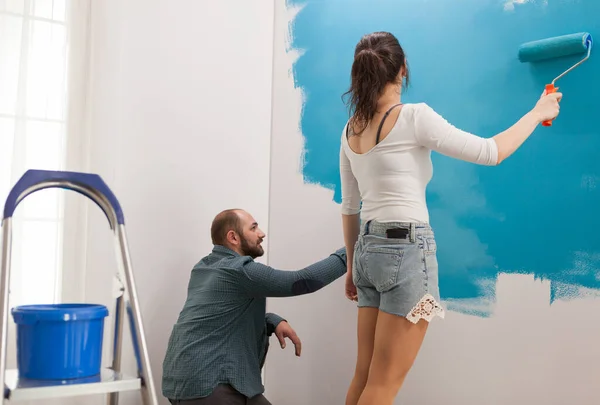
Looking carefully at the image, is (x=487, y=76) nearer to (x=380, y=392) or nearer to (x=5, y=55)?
(x=380, y=392)

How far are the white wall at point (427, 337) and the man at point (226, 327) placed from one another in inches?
15.0

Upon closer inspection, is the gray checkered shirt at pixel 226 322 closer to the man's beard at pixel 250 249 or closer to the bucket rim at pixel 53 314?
the man's beard at pixel 250 249

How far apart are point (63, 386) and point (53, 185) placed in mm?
504

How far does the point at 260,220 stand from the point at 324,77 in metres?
0.66

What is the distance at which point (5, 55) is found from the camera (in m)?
2.09

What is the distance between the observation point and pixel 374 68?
A: 1706mm

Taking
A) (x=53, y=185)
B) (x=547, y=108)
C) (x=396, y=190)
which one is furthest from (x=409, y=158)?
(x=53, y=185)

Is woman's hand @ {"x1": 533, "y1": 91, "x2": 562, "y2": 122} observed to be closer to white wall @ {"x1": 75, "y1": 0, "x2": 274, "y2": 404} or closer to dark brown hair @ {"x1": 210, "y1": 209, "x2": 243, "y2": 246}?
dark brown hair @ {"x1": 210, "y1": 209, "x2": 243, "y2": 246}

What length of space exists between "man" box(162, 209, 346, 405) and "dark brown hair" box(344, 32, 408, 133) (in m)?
0.63

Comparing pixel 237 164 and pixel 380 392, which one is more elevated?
pixel 237 164

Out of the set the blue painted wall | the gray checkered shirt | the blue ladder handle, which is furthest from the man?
the blue ladder handle

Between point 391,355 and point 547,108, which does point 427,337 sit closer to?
point 391,355

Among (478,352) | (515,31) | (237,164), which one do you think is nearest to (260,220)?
(237,164)

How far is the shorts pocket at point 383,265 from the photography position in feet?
5.43
